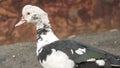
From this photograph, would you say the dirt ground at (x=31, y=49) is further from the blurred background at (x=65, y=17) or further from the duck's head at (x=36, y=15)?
the duck's head at (x=36, y=15)

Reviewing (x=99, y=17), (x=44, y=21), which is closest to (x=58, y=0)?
(x=99, y=17)

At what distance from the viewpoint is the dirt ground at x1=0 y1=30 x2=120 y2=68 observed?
830cm

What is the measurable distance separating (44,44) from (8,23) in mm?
3065

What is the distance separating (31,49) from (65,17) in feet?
3.17

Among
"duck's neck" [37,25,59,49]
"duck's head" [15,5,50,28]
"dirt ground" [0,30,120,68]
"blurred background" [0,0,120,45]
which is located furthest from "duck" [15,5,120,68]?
"blurred background" [0,0,120,45]

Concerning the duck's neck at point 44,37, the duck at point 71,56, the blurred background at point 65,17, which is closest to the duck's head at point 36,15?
the duck's neck at point 44,37

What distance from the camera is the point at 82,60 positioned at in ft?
19.5

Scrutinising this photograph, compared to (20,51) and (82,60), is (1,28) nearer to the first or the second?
(20,51)

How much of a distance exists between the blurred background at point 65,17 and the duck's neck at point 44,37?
2.72 m

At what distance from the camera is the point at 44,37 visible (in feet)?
21.5

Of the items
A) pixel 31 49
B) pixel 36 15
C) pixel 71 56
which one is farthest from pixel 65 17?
pixel 71 56

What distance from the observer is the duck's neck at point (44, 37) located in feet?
21.2

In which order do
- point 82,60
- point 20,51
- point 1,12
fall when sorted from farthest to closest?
point 1,12 < point 20,51 < point 82,60

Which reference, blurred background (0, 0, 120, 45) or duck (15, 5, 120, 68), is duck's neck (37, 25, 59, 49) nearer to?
duck (15, 5, 120, 68)
